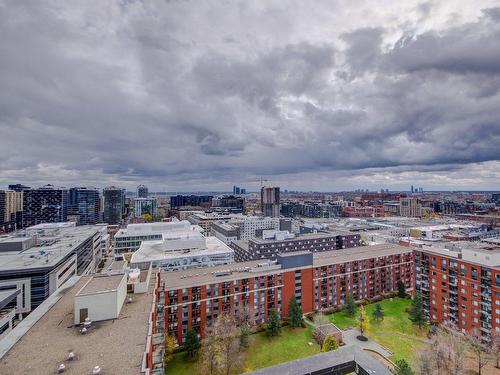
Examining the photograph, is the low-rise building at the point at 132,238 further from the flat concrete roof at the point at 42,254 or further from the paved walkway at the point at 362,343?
the paved walkway at the point at 362,343

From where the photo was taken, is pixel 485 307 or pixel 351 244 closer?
pixel 485 307

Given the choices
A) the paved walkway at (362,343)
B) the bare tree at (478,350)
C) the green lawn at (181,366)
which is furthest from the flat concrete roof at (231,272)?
the bare tree at (478,350)

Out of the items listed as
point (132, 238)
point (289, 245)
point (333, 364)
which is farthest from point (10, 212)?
point (333, 364)

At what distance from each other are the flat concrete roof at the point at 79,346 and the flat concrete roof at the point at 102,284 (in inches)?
122

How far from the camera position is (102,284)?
108 ft

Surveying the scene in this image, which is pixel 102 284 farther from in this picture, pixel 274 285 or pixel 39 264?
pixel 39 264

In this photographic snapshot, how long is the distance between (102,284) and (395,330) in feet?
195

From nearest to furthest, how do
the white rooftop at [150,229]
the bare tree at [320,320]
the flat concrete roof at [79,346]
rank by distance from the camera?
the flat concrete roof at [79,346] < the bare tree at [320,320] < the white rooftop at [150,229]

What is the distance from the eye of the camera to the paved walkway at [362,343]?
50.0 meters

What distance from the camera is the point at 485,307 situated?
161ft

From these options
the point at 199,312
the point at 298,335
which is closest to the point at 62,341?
the point at 199,312

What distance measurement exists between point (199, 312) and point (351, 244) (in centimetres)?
7344

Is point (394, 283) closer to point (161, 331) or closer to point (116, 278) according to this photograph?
point (161, 331)

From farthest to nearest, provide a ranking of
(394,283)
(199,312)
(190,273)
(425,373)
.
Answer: (394,283), (190,273), (199,312), (425,373)
